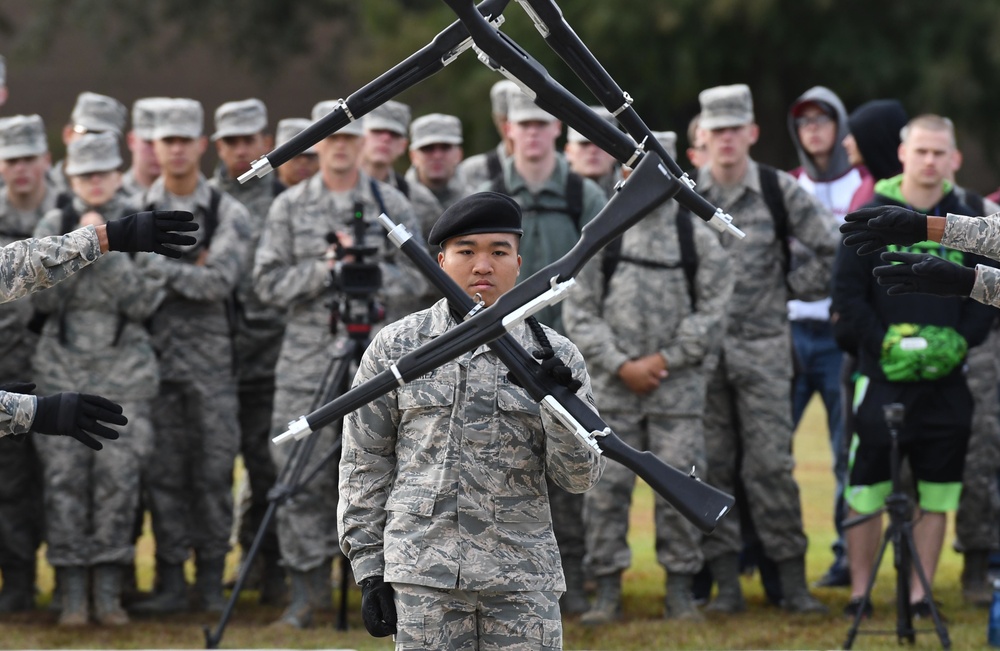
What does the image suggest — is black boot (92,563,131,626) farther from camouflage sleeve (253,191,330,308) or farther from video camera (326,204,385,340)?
video camera (326,204,385,340)

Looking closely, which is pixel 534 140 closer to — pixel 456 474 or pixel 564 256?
pixel 456 474

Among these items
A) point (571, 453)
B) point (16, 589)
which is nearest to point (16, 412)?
point (571, 453)

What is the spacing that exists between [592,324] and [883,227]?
358cm

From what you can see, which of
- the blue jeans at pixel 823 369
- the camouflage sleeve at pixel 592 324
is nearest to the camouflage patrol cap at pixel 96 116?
the camouflage sleeve at pixel 592 324

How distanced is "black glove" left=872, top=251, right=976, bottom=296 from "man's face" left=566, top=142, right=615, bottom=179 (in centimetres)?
445

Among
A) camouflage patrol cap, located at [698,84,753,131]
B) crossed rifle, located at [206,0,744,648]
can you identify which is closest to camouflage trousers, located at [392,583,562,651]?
crossed rifle, located at [206,0,744,648]

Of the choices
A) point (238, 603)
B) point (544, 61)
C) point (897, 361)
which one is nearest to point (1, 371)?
point (238, 603)

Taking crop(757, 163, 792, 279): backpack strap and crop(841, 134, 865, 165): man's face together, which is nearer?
crop(757, 163, 792, 279): backpack strap

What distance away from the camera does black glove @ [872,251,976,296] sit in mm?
5535

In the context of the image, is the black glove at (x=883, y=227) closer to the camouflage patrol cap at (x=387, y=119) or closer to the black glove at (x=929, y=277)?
the black glove at (x=929, y=277)

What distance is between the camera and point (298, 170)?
1057 cm

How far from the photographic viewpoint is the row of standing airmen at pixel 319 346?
29.2 feet

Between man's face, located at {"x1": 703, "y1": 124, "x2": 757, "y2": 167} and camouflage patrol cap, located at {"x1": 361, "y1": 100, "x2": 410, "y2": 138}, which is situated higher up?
camouflage patrol cap, located at {"x1": 361, "y1": 100, "x2": 410, "y2": 138}

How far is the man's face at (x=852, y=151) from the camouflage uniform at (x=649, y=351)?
1.48 metres
